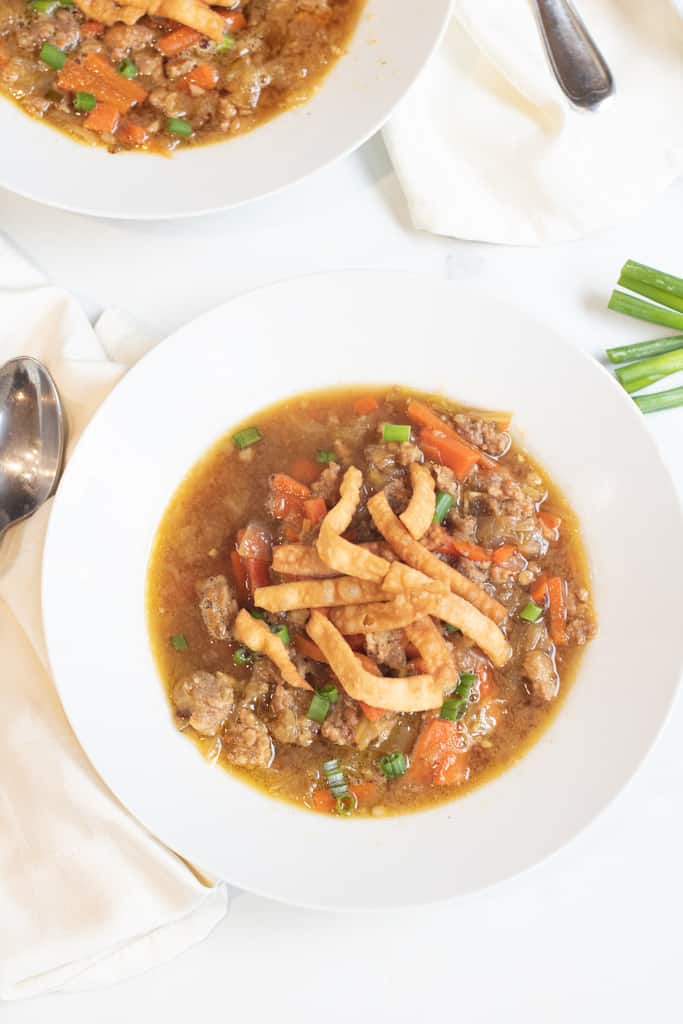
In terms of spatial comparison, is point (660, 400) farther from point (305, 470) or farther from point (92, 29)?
point (92, 29)

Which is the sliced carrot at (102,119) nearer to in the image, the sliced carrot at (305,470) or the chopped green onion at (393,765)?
the sliced carrot at (305,470)

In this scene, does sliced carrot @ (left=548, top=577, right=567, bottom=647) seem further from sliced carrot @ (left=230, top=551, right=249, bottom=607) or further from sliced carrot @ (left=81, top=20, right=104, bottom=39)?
sliced carrot @ (left=81, top=20, right=104, bottom=39)

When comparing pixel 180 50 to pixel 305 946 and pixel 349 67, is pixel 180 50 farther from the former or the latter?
pixel 305 946

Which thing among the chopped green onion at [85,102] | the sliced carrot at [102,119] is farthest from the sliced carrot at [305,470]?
the chopped green onion at [85,102]

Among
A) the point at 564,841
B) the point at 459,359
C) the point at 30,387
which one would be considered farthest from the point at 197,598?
the point at 564,841

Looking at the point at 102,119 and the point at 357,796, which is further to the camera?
the point at 102,119

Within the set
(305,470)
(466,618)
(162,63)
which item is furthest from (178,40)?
(466,618)

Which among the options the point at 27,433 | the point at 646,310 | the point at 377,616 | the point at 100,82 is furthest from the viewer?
the point at 646,310

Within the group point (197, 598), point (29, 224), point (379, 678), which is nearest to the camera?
point (379, 678)
